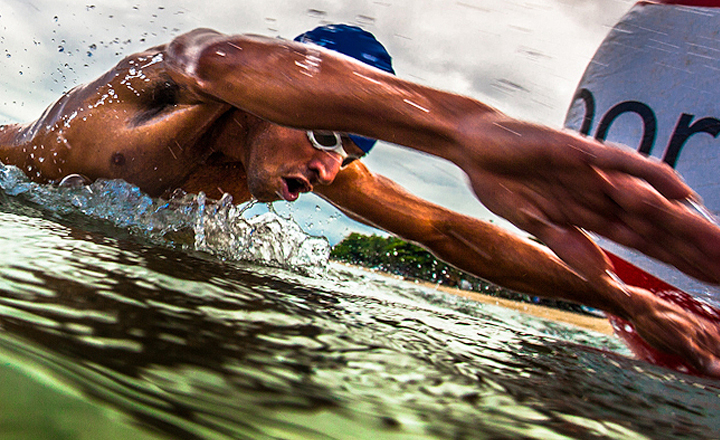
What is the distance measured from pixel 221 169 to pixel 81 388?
1.94m

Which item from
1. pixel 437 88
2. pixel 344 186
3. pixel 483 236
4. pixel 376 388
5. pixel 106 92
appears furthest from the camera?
pixel 344 186

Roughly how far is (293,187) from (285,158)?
13 centimetres

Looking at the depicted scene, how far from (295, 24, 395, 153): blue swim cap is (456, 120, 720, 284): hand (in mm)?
1158

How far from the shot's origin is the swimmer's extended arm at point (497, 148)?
756mm

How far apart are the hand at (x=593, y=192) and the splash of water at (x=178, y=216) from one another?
40.4 inches

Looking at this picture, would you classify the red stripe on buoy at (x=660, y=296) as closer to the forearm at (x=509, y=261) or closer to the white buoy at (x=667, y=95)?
the white buoy at (x=667, y=95)

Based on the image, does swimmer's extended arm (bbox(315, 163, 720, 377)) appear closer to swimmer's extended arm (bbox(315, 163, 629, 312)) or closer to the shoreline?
swimmer's extended arm (bbox(315, 163, 629, 312))

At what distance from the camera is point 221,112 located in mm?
1792

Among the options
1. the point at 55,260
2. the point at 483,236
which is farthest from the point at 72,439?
the point at 483,236

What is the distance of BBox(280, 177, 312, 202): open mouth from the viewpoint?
1918 millimetres

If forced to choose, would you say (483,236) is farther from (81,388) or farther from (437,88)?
(81,388)

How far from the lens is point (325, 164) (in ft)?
6.18

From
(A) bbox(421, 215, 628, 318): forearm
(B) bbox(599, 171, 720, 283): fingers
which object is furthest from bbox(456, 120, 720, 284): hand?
(A) bbox(421, 215, 628, 318): forearm

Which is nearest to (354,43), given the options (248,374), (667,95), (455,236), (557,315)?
(455,236)
